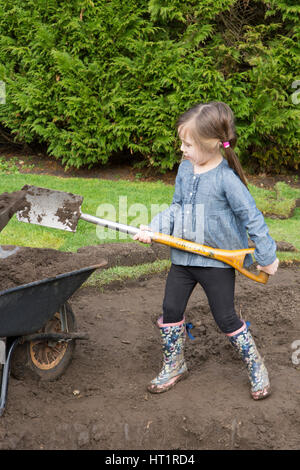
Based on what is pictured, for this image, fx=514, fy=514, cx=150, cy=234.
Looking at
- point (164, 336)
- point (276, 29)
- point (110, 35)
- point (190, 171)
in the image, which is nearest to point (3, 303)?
point (164, 336)

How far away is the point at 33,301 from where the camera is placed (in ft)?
8.17

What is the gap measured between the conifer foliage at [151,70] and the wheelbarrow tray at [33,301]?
5.04m

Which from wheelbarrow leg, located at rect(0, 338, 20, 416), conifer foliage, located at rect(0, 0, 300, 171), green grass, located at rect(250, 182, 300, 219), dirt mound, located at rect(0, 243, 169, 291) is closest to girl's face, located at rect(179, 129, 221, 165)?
dirt mound, located at rect(0, 243, 169, 291)

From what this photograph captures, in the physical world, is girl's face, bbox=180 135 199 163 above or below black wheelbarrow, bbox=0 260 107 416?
above

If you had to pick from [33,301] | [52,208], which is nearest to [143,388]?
[33,301]

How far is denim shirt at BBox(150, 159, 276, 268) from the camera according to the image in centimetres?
253

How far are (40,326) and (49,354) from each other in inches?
16.1

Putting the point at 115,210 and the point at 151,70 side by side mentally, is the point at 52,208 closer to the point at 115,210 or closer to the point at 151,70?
the point at 115,210

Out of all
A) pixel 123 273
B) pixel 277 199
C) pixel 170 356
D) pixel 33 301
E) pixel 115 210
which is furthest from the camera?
pixel 277 199

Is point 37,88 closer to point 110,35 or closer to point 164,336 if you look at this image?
point 110,35

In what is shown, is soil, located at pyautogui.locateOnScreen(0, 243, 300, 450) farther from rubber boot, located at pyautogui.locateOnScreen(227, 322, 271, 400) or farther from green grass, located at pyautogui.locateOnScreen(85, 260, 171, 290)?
green grass, located at pyautogui.locateOnScreen(85, 260, 171, 290)

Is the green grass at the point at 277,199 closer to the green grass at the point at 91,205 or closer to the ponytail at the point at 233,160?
the green grass at the point at 91,205

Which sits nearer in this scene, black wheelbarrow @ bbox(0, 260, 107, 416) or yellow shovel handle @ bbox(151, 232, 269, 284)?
black wheelbarrow @ bbox(0, 260, 107, 416)

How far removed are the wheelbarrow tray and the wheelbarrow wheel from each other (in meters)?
0.27
